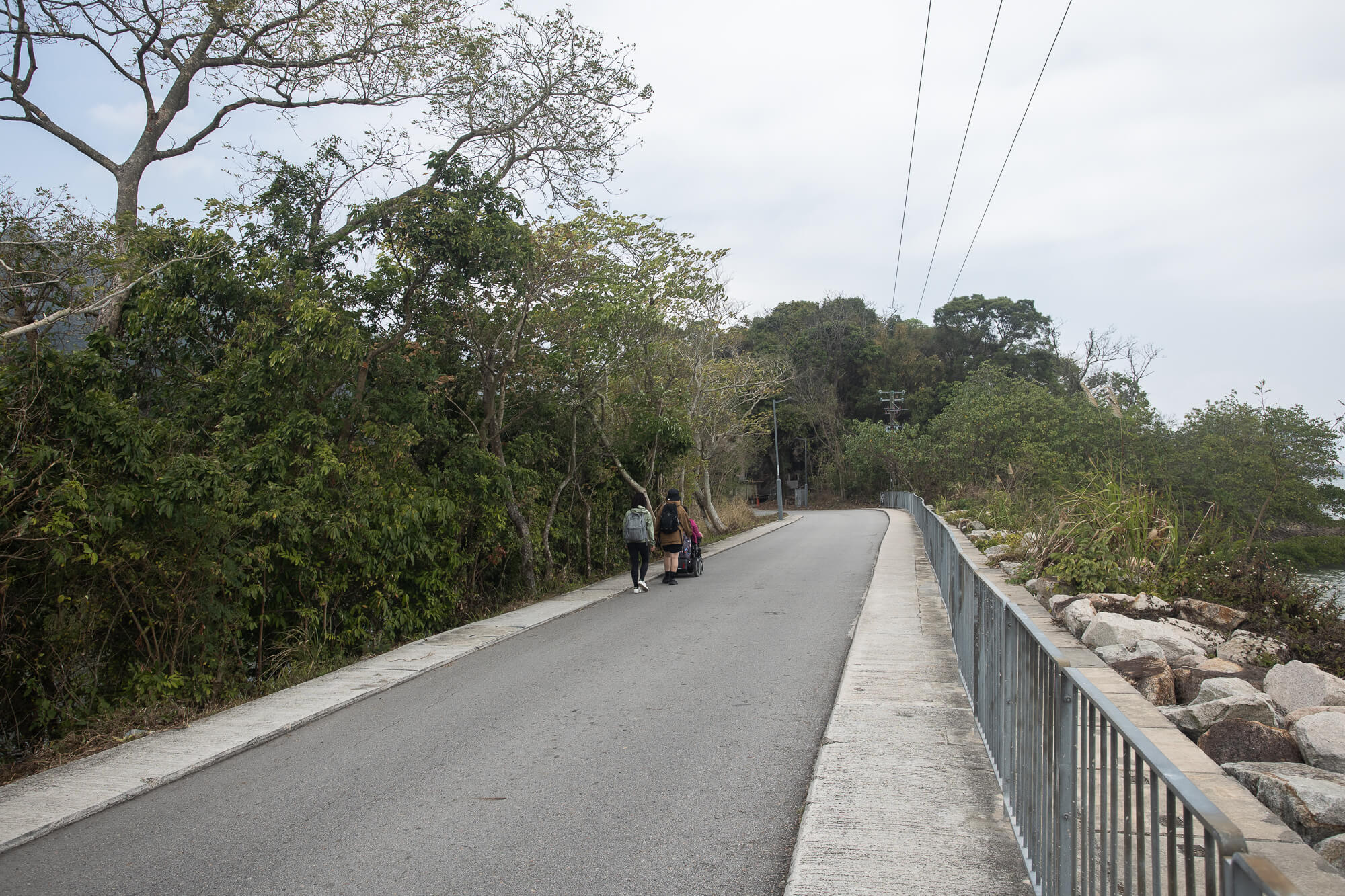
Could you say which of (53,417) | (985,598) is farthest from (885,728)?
(53,417)

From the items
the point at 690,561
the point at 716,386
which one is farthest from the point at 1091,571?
the point at 716,386

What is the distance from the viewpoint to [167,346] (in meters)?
10.7

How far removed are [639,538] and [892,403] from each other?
54589mm

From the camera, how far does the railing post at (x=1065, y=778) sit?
10.3 ft

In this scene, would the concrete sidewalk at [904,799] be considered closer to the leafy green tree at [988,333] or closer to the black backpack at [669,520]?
the black backpack at [669,520]

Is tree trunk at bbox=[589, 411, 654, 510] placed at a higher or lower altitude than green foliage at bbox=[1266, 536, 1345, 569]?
higher

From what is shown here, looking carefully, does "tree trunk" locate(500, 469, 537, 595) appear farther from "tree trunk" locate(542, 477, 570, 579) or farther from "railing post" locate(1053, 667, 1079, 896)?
"railing post" locate(1053, 667, 1079, 896)

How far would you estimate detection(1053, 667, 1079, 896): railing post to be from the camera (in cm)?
313

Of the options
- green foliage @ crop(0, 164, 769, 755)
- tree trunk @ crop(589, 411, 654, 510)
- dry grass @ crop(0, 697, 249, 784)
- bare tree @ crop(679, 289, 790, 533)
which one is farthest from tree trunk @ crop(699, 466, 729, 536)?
dry grass @ crop(0, 697, 249, 784)

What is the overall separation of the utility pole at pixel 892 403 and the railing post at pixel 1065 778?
59894 mm

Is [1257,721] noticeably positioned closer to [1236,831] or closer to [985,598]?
[985,598]

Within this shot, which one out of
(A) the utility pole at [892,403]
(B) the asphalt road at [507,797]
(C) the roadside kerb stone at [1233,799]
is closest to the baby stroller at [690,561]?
(B) the asphalt road at [507,797]

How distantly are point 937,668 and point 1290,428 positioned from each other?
109ft

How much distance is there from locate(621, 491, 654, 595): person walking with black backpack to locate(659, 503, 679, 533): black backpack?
0.57 meters
